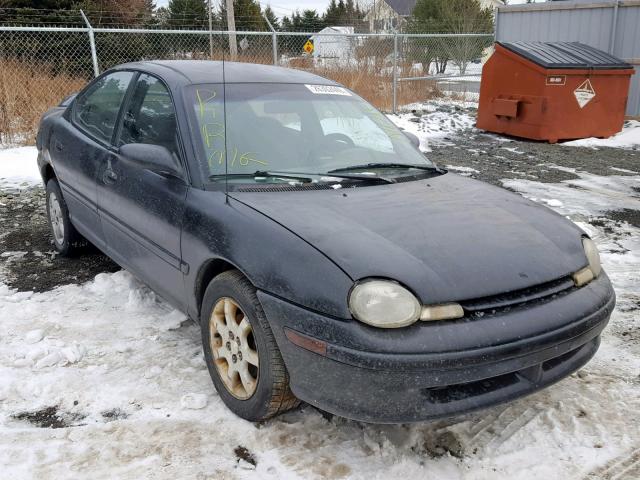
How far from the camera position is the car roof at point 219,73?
11.1 ft

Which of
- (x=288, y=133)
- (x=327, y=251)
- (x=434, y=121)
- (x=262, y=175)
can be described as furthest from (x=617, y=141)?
(x=327, y=251)

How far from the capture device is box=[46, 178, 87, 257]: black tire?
15.0ft

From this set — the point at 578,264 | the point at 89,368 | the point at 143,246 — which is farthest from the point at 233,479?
the point at 578,264

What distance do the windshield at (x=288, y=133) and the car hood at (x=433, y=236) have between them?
0.92 feet

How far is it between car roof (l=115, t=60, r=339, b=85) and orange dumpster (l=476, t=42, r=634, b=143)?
25.2ft

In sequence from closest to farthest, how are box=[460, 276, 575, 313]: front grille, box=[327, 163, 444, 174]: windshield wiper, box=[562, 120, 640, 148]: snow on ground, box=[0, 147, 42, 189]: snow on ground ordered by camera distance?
1. box=[460, 276, 575, 313]: front grille
2. box=[327, 163, 444, 174]: windshield wiper
3. box=[0, 147, 42, 189]: snow on ground
4. box=[562, 120, 640, 148]: snow on ground

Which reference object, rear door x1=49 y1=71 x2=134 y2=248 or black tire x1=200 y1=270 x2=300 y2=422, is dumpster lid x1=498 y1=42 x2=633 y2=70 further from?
black tire x1=200 y1=270 x2=300 y2=422

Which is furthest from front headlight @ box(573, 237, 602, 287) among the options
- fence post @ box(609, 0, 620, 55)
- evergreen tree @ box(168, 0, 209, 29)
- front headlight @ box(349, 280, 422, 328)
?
evergreen tree @ box(168, 0, 209, 29)

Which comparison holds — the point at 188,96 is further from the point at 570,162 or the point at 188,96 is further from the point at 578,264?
the point at 570,162

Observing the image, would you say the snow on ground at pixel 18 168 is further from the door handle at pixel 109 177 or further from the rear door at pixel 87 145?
the door handle at pixel 109 177

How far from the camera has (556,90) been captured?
33.7 feet

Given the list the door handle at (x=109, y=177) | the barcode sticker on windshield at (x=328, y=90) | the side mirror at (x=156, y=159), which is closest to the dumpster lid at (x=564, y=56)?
the barcode sticker on windshield at (x=328, y=90)

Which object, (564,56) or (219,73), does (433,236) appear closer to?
(219,73)

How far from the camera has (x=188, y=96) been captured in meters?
3.21
